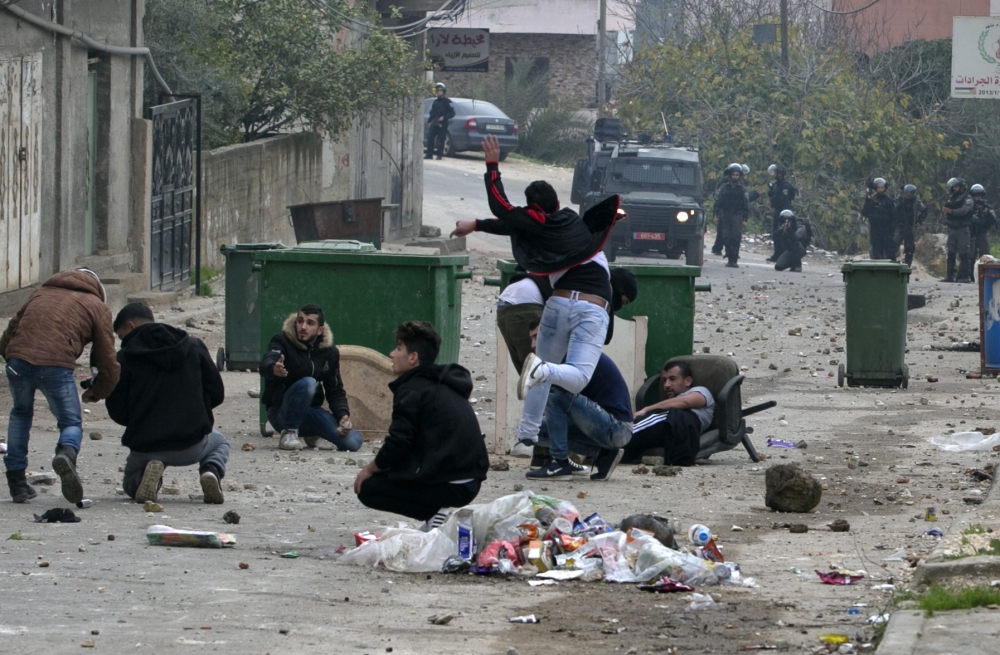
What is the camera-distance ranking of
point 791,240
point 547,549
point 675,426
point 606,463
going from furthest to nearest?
1. point 791,240
2. point 675,426
3. point 606,463
4. point 547,549

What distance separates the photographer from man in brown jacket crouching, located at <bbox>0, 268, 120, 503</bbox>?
24.9 feet

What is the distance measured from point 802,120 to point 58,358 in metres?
26.8

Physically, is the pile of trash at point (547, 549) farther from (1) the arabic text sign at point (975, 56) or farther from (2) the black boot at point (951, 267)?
(1) the arabic text sign at point (975, 56)

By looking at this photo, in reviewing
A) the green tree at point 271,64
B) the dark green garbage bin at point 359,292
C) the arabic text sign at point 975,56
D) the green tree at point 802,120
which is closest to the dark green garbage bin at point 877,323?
the dark green garbage bin at point 359,292

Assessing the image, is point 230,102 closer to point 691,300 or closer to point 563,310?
point 691,300

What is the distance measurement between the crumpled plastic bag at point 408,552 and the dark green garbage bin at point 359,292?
13.4 ft

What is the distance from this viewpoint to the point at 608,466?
884cm

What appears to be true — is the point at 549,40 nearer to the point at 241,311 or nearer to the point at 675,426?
the point at 241,311

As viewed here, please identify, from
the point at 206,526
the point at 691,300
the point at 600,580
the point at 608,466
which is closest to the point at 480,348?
the point at 691,300

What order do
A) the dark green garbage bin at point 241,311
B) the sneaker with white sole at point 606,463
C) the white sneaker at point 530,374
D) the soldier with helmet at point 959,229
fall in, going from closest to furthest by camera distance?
1. the white sneaker at point 530,374
2. the sneaker with white sole at point 606,463
3. the dark green garbage bin at point 241,311
4. the soldier with helmet at point 959,229

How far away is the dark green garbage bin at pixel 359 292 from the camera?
10.5 m

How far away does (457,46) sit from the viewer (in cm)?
2886

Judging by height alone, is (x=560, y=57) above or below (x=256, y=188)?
above

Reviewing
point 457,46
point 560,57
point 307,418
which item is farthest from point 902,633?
point 560,57
